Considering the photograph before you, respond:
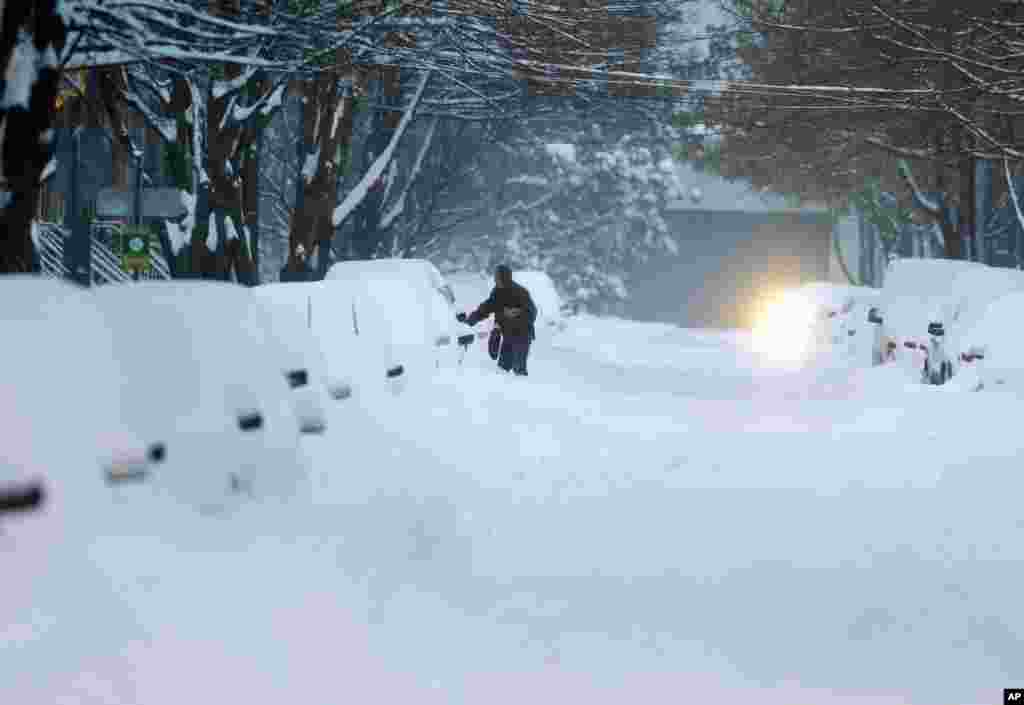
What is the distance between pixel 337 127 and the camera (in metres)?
29.9

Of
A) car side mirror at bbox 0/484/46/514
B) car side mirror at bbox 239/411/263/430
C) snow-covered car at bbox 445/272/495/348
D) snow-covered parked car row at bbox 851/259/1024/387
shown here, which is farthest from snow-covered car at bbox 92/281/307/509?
snow-covered car at bbox 445/272/495/348

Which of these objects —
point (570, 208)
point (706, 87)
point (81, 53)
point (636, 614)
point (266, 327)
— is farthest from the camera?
point (570, 208)

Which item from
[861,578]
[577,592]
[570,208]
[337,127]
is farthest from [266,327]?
[570,208]

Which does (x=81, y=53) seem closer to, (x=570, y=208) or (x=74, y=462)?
(x=74, y=462)

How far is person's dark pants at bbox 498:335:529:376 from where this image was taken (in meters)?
24.1

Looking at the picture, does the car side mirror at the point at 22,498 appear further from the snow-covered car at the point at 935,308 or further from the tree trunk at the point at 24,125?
the snow-covered car at the point at 935,308

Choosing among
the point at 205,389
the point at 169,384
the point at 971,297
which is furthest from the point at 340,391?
the point at 971,297

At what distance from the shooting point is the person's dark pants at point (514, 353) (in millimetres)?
24141

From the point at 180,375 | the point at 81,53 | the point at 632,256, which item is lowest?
the point at 632,256

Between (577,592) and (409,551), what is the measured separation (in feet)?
3.20

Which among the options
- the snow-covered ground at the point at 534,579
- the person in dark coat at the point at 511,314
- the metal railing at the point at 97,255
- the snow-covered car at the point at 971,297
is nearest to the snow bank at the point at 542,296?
the metal railing at the point at 97,255

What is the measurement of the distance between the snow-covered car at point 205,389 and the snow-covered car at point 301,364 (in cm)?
42

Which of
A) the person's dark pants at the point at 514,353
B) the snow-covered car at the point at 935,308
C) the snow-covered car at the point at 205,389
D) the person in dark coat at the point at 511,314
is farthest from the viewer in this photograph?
the person's dark pants at the point at 514,353

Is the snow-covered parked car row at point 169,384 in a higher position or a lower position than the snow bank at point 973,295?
higher
